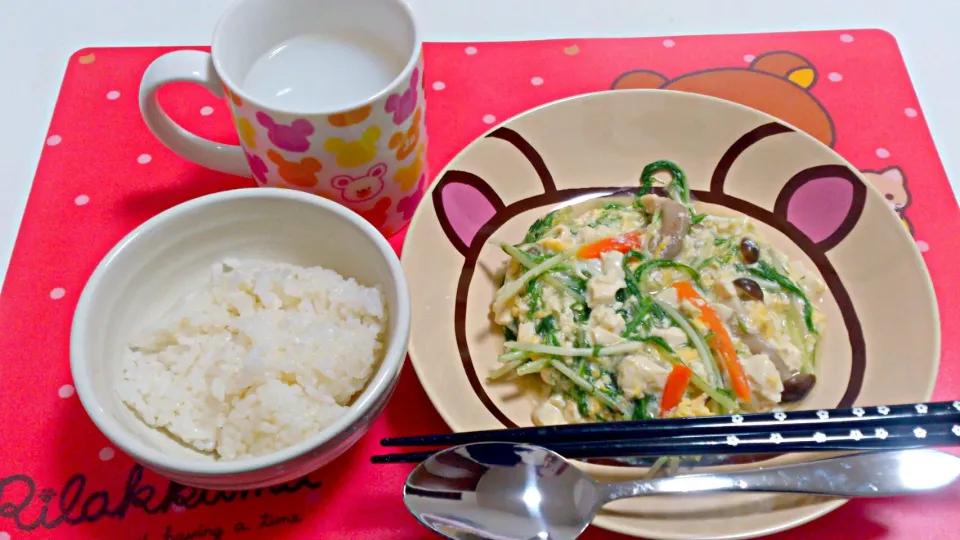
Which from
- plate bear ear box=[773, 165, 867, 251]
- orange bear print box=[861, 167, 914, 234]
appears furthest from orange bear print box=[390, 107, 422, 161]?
orange bear print box=[861, 167, 914, 234]

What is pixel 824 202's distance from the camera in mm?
1434

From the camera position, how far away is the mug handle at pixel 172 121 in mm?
1299

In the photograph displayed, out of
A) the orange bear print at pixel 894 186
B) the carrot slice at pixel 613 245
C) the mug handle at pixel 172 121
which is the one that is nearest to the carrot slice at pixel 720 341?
the carrot slice at pixel 613 245

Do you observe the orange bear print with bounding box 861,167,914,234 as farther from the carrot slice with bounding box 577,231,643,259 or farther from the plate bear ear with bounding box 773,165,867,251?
Answer: the carrot slice with bounding box 577,231,643,259

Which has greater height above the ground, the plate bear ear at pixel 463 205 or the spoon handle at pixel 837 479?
the spoon handle at pixel 837 479

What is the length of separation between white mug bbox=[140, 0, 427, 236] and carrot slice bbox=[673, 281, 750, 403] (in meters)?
0.60

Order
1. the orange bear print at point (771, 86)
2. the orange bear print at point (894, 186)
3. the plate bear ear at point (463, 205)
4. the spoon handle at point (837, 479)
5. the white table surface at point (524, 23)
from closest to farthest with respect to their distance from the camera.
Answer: the spoon handle at point (837, 479), the plate bear ear at point (463, 205), the orange bear print at point (894, 186), the orange bear print at point (771, 86), the white table surface at point (524, 23)

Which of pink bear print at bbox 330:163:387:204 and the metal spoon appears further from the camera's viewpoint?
pink bear print at bbox 330:163:387:204

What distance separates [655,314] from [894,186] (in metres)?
0.71

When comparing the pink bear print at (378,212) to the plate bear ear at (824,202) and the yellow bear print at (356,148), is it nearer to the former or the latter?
the yellow bear print at (356,148)

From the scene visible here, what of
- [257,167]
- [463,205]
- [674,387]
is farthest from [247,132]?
[674,387]

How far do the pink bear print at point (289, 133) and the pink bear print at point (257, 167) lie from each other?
9 centimetres

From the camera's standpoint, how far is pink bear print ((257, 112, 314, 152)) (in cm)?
121

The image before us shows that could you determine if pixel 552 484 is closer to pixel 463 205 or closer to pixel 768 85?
pixel 463 205
